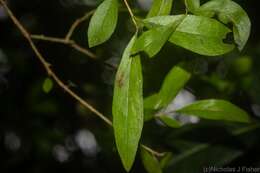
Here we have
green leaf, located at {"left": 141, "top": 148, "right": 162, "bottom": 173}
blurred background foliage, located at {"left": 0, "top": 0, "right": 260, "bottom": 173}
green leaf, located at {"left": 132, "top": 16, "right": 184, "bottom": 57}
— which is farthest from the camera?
blurred background foliage, located at {"left": 0, "top": 0, "right": 260, "bottom": 173}

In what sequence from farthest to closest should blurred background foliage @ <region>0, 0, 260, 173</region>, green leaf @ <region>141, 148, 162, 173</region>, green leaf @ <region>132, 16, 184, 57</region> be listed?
blurred background foliage @ <region>0, 0, 260, 173</region>, green leaf @ <region>141, 148, 162, 173</region>, green leaf @ <region>132, 16, 184, 57</region>

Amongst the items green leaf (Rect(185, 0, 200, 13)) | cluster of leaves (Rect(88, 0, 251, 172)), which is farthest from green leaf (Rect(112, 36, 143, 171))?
green leaf (Rect(185, 0, 200, 13))

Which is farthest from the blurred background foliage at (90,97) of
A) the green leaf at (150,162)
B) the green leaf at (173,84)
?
the green leaf at (150,162)

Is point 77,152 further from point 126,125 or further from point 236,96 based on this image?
point 126,125

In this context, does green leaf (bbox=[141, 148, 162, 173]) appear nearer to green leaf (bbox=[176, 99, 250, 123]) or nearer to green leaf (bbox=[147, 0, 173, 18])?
green leaf (bbox=[176, 99, 250, 123])

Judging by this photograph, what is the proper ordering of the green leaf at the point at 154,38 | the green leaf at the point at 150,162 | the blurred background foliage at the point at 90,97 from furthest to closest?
the blurred background foliage at the point at 90,97
the green leaf at the point at 150,162
the green leaf at the point at 154,38

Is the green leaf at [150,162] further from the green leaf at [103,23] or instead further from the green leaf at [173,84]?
the green leaf at [103,23]
